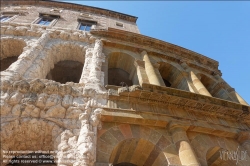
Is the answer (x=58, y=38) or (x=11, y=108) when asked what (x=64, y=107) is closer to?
(x=11, y=108)

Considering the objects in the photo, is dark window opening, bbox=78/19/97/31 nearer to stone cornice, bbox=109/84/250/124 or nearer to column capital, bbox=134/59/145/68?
column capital, bbox=134/59/145/68

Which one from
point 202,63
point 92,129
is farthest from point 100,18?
point 92,129

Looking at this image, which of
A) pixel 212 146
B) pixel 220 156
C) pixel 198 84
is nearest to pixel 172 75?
pixel 198 84

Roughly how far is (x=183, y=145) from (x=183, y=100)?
1.85m

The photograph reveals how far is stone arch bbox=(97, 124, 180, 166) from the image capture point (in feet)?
17.6

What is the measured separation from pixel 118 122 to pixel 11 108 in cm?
339

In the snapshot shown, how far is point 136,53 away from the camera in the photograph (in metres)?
11.0

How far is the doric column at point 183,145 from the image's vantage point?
16.9 feet

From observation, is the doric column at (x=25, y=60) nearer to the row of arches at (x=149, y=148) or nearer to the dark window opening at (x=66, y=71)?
the dark window opening at (x=66, y=71)

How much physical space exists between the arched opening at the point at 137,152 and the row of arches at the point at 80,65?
12.7 ft

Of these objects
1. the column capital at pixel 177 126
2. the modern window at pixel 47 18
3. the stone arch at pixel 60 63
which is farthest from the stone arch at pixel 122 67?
the modern window at pixel 47 18

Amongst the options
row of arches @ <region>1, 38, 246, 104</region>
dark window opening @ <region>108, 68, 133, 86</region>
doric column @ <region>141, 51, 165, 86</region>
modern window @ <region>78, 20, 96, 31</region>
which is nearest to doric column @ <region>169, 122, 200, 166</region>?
doric column @ <region>141, 51, 165, 86</region>

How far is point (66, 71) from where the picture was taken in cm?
1109

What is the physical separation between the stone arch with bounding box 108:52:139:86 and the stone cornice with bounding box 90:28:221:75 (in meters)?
1.05
